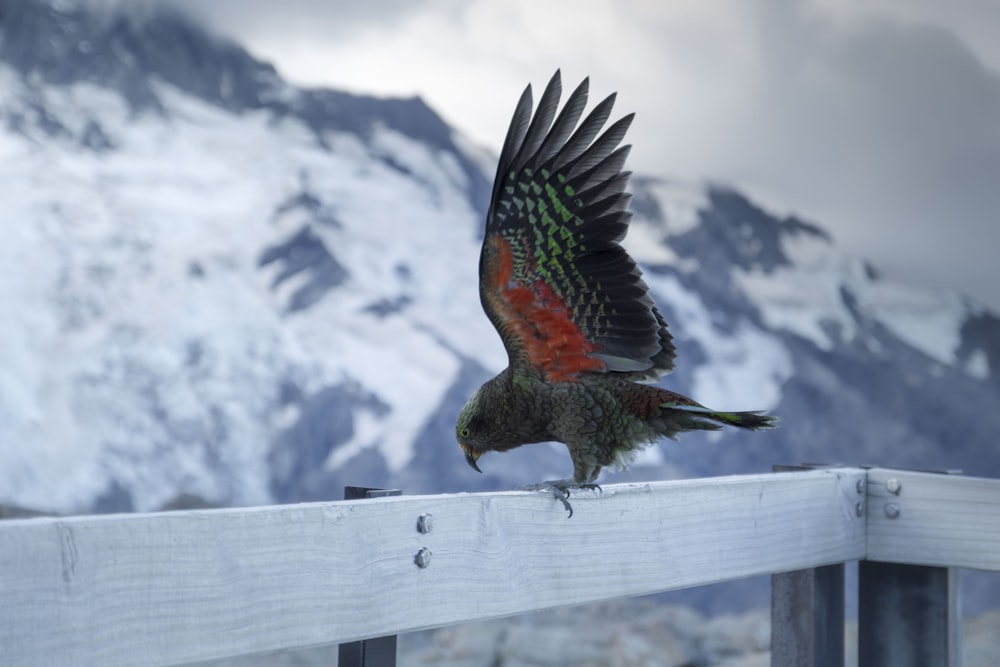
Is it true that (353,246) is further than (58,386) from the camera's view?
Yes

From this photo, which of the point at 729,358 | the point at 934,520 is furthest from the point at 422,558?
the point at 729,358

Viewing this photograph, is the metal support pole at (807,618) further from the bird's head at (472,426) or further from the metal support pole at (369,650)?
the metal support pole at (369,650)

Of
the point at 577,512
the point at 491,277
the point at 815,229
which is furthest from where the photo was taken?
the point at 815,229

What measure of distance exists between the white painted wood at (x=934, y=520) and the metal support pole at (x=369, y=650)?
97 cm

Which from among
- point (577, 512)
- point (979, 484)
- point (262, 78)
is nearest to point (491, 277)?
point (577, 512)

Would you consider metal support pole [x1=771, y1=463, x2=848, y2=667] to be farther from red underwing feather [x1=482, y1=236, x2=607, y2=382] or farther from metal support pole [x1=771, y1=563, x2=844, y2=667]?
red underwing feather [x1=482, y1=236, x2=607, y2=382]

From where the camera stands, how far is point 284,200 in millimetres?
4777

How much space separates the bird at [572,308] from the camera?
1525mm

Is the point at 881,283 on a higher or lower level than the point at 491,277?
higher

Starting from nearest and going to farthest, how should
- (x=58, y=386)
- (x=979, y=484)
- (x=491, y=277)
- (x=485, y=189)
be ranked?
(x=979, y=484), (x=491, y=277), (x=58, y=386), (x=485, y=189)

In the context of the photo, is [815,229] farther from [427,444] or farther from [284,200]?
[284,200]

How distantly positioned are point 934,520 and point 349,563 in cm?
107

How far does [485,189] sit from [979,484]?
3772 millimetres

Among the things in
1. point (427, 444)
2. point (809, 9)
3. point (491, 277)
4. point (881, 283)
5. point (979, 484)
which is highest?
point (809, 9)
